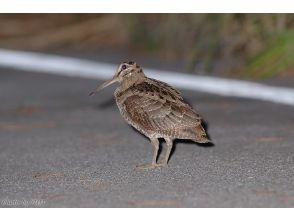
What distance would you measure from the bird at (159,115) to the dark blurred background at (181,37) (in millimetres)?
3683

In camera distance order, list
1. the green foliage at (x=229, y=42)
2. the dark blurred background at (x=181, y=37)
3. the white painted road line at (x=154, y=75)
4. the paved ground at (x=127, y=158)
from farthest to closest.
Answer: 1. the dark blurred background at (x=181, y=37)
2. the green foliage at (x=229, y=42)
3. the white painted road line at (x=154, y=75)
4. the paved ground at (x=127, y=158)

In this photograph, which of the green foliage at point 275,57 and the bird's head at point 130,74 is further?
the green foliage at point 275,57

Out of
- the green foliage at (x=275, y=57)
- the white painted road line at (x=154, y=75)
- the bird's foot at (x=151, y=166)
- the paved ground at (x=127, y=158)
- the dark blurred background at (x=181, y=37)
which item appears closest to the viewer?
the paved ground at (x=127, y=158)

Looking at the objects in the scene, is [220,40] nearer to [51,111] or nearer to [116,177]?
[51,111]

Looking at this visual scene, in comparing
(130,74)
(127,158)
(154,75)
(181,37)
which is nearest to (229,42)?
(154,75)

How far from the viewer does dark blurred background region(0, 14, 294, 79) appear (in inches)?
424

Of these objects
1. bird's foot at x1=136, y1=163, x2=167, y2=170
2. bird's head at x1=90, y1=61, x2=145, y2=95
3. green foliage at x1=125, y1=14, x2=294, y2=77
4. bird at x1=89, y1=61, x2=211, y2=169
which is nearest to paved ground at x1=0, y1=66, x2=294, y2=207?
bird's foot at x1=136, y1=163, x2=167, y2=170

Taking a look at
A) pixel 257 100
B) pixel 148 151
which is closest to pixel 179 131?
pixel 148 151

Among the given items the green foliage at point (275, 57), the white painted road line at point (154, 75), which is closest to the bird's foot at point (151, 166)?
the white painted road line at point (154, 75)

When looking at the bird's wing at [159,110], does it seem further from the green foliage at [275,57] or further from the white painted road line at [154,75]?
the green foliage at [275,57]

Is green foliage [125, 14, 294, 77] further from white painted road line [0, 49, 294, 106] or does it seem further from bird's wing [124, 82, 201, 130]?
bird's wing [124, 82, 201, 130]

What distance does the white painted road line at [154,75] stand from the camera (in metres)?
9.99

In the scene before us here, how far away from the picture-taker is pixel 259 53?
10570mm

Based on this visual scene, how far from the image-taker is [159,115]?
21.8 feet
